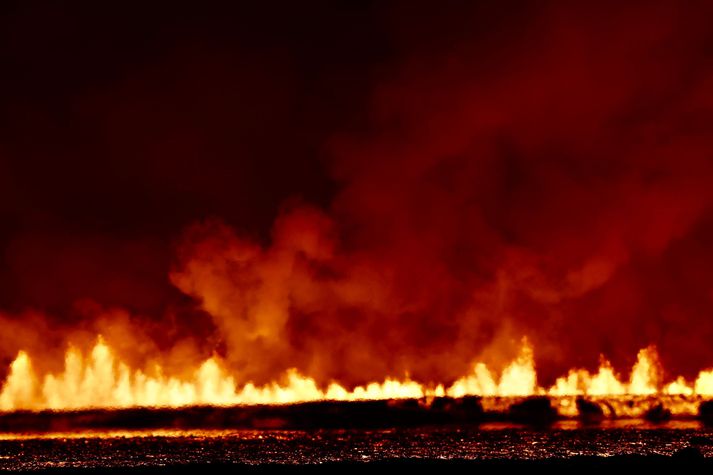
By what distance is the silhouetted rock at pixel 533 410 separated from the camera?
15875cm

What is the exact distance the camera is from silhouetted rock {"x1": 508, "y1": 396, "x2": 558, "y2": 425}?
15875cm

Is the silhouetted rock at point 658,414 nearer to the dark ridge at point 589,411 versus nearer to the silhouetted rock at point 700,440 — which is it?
the dark ridge at point 589,411

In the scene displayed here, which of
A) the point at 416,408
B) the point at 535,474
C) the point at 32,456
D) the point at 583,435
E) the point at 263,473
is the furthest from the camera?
the point at 416,408

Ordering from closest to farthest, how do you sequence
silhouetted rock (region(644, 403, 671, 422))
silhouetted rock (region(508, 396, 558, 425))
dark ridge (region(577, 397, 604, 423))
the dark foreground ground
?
the dark foreground ground → silhouetted rock (region(644, 403, 671, 422)) → dark ridge (region(577, 397, 604, 423)) → silhouetted rock (region(508, 396, 558, 425))

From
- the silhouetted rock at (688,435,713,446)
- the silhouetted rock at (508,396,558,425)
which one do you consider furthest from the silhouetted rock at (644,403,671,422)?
the silhouetted rock at (688,435,713,446)

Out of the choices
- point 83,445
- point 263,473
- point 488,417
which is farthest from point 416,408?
Answer: point 263,473

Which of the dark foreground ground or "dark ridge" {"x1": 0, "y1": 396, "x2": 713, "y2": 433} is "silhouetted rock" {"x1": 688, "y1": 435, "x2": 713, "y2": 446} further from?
"dark ridge" {"x1": 0, "y1": 396, "x2": 713, "y2": 433}

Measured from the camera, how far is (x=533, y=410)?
16075 centimetres

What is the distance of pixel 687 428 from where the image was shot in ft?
429

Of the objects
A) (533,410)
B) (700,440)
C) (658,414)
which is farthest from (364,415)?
(700,440)

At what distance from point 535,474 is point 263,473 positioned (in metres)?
22.3

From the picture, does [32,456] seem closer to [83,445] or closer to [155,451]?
[155,451]

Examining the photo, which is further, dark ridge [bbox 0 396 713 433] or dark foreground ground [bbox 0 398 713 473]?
dark ridge [bbox 0 396 713 433]

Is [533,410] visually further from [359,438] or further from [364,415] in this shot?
[359,438]
